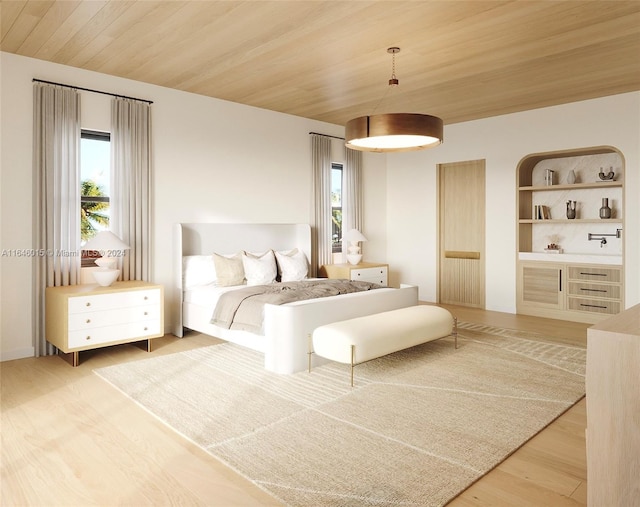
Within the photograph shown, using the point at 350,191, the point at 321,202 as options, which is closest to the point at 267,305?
the point at 321,202

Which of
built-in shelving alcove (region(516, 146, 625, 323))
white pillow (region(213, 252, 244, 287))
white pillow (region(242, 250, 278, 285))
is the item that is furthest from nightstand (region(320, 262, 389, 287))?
built-in shelving alcove (region(516, 146, 625, 323))

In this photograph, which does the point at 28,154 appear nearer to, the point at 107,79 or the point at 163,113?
the point at 107,79

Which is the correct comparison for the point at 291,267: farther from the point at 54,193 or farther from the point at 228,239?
the point at 54,193

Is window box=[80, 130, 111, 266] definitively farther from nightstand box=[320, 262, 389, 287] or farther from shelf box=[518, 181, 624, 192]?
shelf box=[518, 181, 624, 192]

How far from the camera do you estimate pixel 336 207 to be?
6.85m

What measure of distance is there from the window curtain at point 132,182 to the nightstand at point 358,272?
2353mm

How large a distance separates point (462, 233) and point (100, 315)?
475 centimetres

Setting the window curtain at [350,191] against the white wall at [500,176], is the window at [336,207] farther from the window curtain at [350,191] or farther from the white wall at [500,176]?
the white wall at [500,176]

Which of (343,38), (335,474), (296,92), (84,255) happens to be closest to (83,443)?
(335,474)

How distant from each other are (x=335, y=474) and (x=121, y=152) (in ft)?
12.0

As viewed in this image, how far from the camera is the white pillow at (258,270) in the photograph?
504cm

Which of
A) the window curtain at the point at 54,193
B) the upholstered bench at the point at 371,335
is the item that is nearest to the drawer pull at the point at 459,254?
the upholstered bench at the point at 371,335

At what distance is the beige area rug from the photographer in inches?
84.8

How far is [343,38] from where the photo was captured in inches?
143
